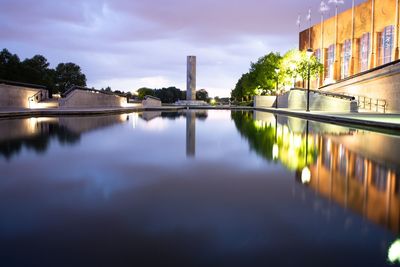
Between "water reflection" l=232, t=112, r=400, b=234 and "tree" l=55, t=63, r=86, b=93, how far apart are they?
9605cm

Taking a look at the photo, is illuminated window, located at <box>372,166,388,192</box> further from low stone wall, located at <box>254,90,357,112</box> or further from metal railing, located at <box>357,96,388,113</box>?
metal railing, located at <box>357,96,388,113</box>

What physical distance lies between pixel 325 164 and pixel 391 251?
4699 millimetres

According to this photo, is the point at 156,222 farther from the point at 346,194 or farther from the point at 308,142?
the point at 308,142

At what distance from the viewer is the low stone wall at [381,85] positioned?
31.3 m

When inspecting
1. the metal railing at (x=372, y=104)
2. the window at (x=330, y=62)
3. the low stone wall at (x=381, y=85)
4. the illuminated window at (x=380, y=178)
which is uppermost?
the window at (x=330, y=62)

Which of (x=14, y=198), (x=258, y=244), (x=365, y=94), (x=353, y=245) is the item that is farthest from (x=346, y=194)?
(x=365, y=94)

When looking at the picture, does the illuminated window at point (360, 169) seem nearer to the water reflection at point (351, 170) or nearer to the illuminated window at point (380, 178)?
the water reflection at point (351, 170)

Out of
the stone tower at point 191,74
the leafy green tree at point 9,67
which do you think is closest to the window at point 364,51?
the stone tower at point 191,74

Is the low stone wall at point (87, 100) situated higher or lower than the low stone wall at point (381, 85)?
lower

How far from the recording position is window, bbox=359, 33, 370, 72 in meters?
53.8

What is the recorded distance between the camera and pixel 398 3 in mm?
43750

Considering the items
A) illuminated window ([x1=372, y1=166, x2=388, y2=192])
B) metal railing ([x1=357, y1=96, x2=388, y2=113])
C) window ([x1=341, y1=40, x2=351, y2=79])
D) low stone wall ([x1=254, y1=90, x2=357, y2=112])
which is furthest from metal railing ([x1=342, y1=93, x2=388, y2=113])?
illuminated window ([x1=372, y1=166, x2=388, y2=192])

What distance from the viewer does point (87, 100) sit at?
4134 centimetres

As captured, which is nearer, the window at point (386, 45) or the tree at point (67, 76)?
the window at point (386, 45)
